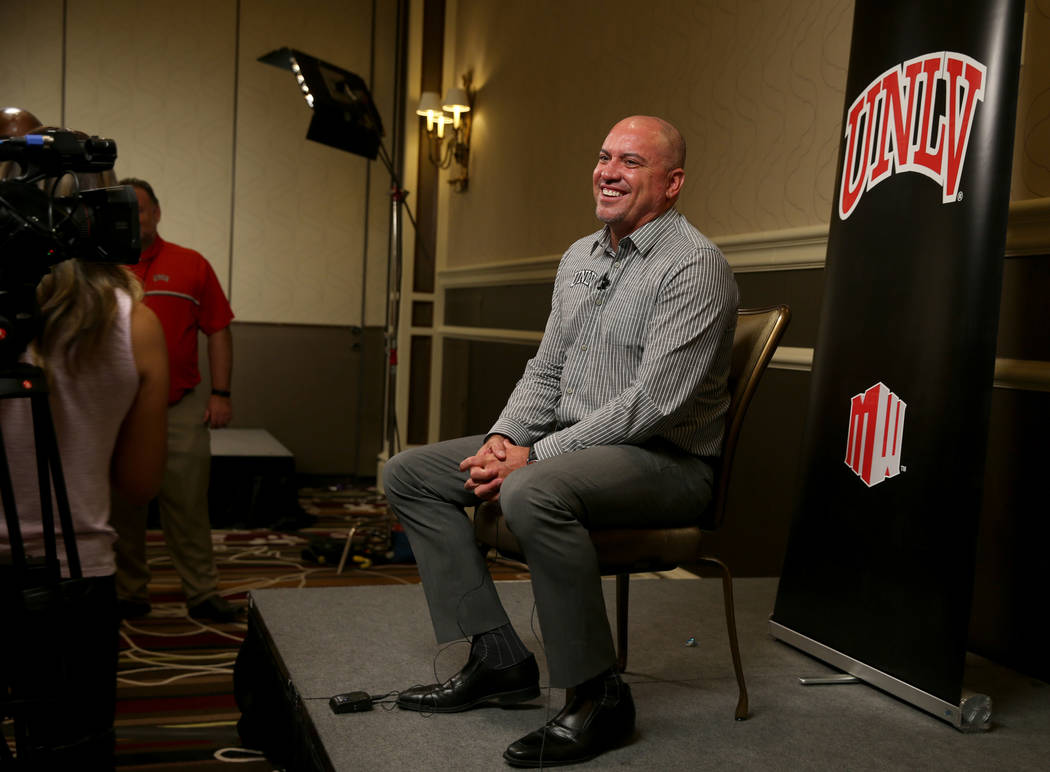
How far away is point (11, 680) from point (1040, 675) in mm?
1948

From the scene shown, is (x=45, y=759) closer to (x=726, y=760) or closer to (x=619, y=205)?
(x=726, y=760)

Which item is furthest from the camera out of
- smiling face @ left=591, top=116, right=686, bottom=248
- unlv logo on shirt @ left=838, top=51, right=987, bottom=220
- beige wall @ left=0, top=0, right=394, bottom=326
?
beige wall @ left=0, top=0, right=394, bottom=326

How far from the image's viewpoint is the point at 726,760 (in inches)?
65.5

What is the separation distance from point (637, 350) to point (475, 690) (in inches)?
28.0

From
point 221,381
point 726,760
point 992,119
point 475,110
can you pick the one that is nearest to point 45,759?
point 726,760

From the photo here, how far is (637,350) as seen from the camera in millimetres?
1947

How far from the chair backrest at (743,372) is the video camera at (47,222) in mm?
1178

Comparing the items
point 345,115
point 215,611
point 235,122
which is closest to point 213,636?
point 215,611

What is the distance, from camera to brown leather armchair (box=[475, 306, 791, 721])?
5.83 feet

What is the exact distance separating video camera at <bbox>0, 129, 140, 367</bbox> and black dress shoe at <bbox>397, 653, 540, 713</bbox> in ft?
3.27

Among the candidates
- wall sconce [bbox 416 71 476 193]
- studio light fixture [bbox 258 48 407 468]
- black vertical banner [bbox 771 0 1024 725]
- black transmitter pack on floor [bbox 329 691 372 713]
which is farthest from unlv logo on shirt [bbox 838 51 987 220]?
wall sconce [bbox 416 71 476 193]

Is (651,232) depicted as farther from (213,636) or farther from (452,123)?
(452,123)

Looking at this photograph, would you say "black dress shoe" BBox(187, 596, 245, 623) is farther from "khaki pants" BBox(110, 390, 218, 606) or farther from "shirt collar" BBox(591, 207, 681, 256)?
"shirt collar" BBox(591, 207, 681, 256)

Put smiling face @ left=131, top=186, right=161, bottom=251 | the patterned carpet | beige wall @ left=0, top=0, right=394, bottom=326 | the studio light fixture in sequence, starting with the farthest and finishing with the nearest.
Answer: beige wall @ left=0, top=0, right=394, bottom=326 < the studio light fixture < smiling face @ left=131, top=186, right=161, bottom=251 < the patterned carpet
